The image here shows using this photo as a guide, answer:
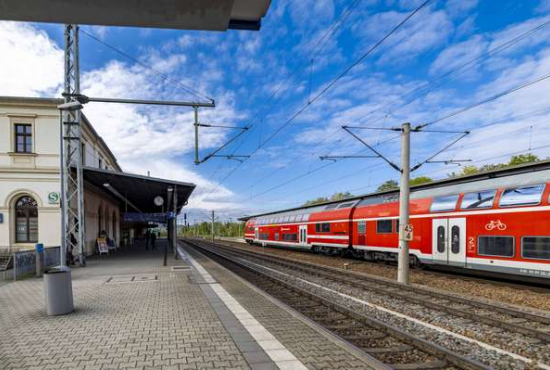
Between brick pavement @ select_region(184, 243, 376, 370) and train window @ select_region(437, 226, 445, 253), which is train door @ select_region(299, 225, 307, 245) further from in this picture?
brick pavement @ select_region(184, 243, 376, 370)

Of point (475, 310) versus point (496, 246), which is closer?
point (475, 310)

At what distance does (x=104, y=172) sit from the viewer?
719 inches

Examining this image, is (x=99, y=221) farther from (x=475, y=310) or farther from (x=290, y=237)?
(x=475, y=310)

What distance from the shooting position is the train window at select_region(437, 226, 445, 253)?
13.5 meters

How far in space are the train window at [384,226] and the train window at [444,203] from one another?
9.53 ft

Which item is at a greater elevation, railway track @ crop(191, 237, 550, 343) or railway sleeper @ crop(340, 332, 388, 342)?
railway sleeper @ crop(340, 332, 388, 342)

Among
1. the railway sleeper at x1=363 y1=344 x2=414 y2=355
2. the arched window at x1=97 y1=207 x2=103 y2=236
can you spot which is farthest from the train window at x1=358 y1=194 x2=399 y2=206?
the arched window at x1=97 y1=207 x2=103 y2=236

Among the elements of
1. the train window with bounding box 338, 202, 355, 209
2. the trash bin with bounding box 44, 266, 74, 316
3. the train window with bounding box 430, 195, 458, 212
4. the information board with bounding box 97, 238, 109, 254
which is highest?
the train window with bounding box 430, 195, 458, 212

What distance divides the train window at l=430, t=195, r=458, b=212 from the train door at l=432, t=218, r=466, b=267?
0.41 m

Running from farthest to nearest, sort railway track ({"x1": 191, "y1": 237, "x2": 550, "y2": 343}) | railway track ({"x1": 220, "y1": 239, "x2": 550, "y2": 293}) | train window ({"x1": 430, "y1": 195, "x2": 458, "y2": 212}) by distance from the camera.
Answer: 1. train window ({"x1": 430, "y1": 195, "x2": 458, "y2": 212})
2. railway track ({"x1": 220, "y1": 239, "x2": 550, "y2": 293})
3. railway track ({"x1": 191, "y1": 237, "x2": 550, "y2": 343})

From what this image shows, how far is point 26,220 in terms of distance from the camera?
1803cm

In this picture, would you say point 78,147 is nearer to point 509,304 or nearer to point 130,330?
point 130,330

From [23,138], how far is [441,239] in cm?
1965

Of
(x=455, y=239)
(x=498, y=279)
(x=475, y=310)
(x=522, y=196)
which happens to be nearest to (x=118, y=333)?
(x=475, y=310)
